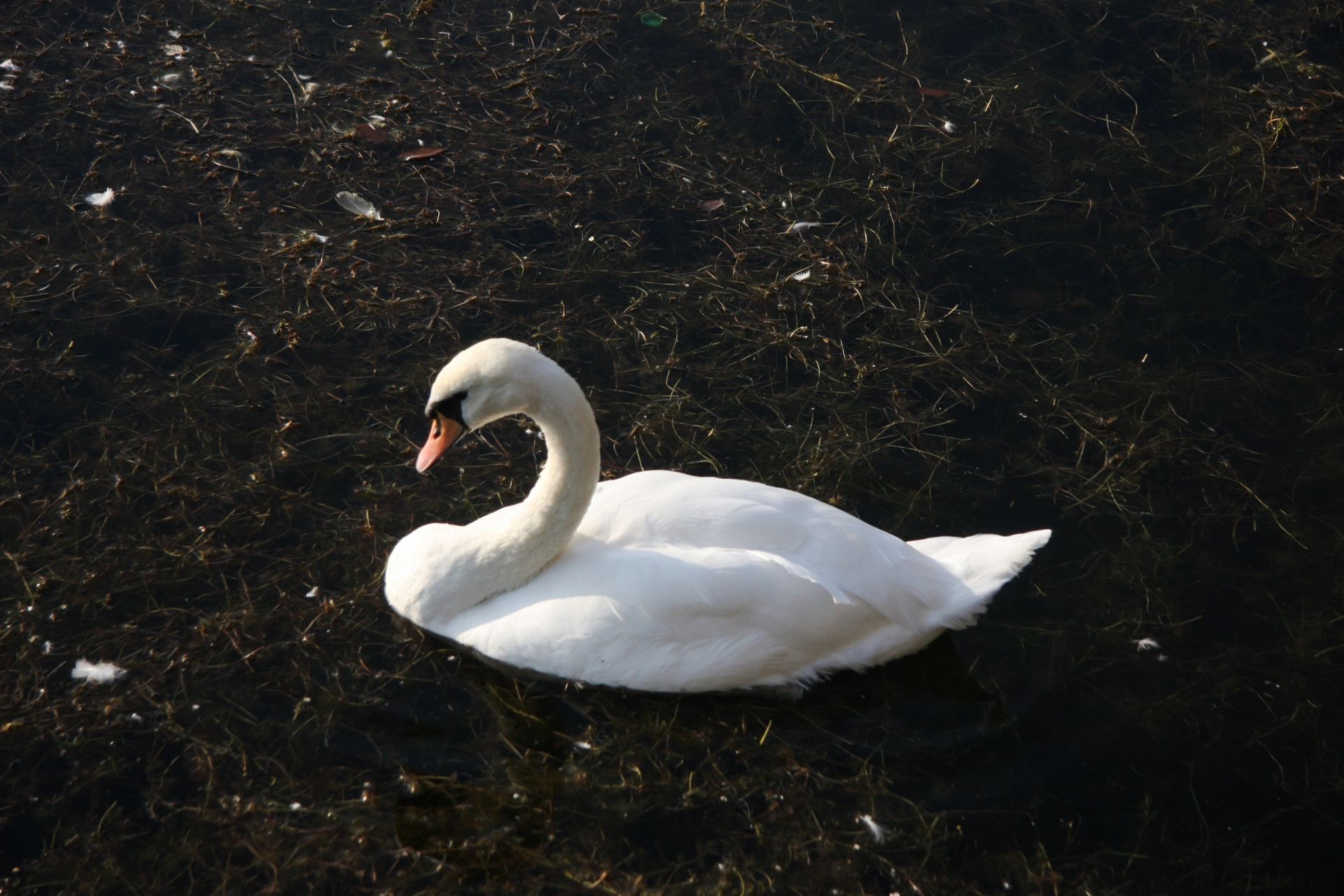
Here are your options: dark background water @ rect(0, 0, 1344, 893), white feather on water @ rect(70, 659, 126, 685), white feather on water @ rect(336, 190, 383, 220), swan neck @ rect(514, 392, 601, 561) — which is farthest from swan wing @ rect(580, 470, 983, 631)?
white feather on water @ rect(336, 190, 383, 220)

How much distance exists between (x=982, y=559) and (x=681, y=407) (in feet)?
5.62

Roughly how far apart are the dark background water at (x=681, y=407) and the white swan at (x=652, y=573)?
0.79 ft

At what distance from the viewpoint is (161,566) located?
16.8 ft

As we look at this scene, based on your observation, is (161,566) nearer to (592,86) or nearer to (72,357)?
(72,357)

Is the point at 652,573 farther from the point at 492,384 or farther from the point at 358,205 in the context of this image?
the point at 358,205

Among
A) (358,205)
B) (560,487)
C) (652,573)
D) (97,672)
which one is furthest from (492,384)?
(358,205)

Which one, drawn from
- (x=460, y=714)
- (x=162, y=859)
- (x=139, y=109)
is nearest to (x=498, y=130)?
(x=139, y=109)

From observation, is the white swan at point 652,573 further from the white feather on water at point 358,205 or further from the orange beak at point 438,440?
the white feather on water at point 358,205

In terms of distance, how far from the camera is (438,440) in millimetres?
4746

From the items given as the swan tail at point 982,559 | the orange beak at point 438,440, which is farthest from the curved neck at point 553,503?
the swan tail at point 982,559

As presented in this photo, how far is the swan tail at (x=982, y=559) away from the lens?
4.88 m

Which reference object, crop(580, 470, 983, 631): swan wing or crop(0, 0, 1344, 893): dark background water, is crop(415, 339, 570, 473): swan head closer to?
crop(580, 470, 983, 631): swan wing

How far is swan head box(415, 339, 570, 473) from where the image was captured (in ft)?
14.9

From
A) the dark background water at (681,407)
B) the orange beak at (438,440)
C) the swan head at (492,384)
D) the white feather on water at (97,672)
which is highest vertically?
the swan head at (492,384)
